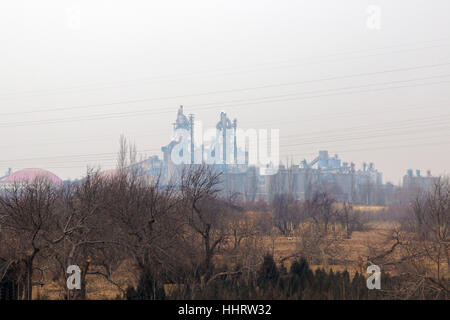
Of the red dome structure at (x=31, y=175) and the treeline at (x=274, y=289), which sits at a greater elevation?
the red dome structure at (x=31, y=175)

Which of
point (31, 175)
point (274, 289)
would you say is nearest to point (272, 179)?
point (31, 175)

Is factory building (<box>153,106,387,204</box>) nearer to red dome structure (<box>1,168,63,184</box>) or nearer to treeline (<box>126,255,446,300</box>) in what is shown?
red dome structure (<box>1,168,63,184</box>)

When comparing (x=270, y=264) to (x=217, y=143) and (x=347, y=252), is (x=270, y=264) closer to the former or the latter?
(x=347, y=252)

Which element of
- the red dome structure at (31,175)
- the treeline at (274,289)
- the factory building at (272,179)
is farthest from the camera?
the factory building at (272,179)

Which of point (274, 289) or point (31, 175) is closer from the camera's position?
point (274, 289)

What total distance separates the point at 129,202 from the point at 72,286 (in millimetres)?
5756

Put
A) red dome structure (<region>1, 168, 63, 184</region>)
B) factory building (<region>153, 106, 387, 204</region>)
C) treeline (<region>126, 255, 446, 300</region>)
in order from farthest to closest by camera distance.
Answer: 1. factory building (<region>153, 106, 387, 204</region>)
2. red dome structure (<region>1, 168, 63, 184</region>)
3. treeline (<region>126, 255, 446, 300</region>)

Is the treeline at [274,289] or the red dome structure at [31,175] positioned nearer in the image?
the treeline at [274,289]

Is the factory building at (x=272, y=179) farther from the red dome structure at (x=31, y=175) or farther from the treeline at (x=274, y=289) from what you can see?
the treeline at (x=274, y=289)

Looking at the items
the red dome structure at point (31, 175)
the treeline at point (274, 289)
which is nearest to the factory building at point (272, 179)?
the red dome structure at point (31, 175)

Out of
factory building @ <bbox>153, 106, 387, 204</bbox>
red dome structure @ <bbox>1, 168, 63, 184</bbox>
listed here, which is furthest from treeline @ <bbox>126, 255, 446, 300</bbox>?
factory building @ <bbox>153, 106, 387, 204</bbox>

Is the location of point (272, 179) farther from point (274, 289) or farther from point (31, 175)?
point (274, 289)
